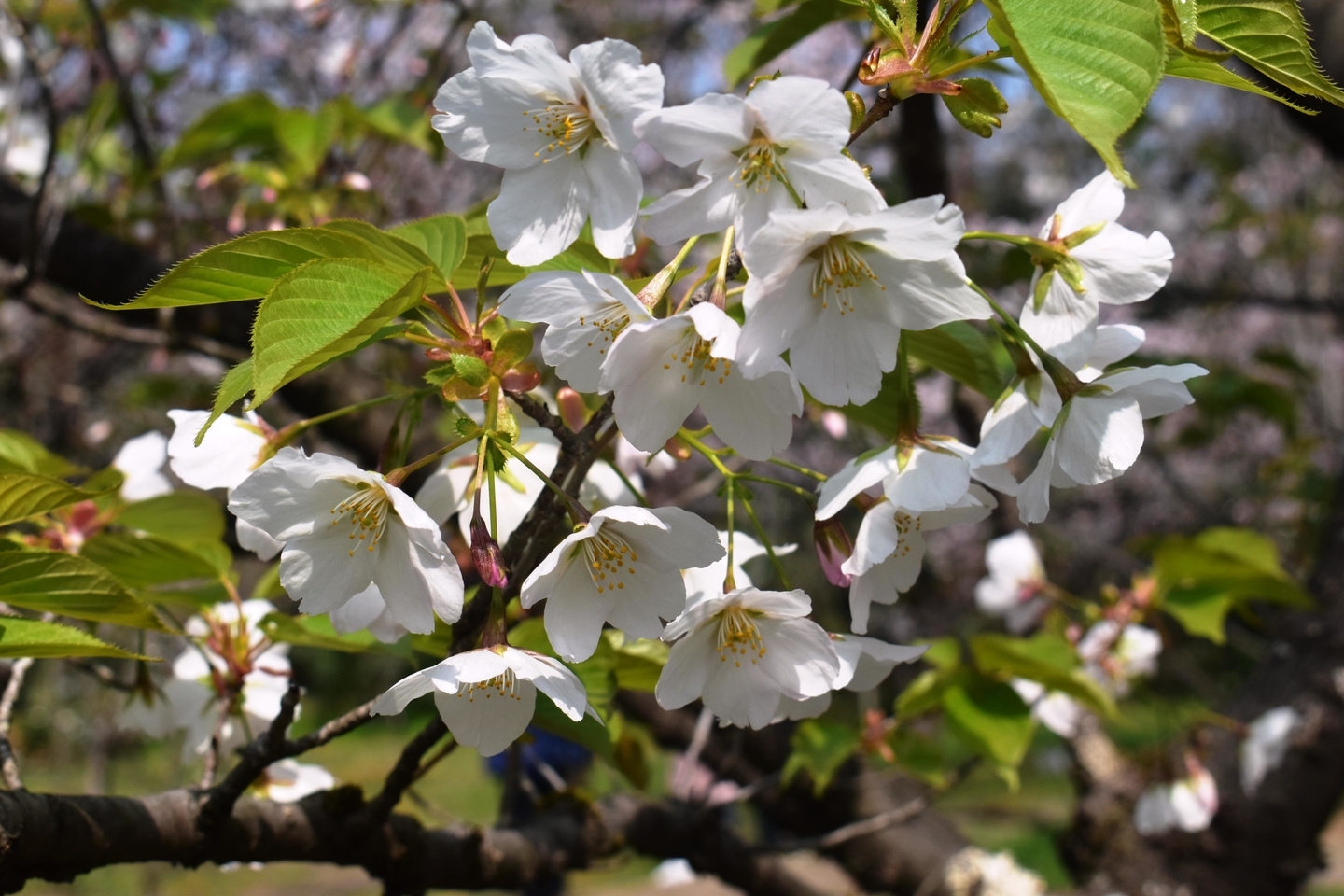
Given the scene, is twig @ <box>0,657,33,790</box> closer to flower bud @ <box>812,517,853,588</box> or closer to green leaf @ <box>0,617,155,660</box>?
green leaf @ <box>0,617,155,660</box>

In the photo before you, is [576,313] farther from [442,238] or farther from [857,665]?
[857,665]

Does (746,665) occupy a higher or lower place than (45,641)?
lower

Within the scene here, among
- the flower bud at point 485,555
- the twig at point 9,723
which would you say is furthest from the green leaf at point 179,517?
the flower bud at point 485,555

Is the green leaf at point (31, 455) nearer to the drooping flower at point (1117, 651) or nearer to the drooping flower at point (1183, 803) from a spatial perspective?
the drooping flower at point (1117, 651)

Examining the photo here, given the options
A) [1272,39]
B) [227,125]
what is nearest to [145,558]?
[1272,39]

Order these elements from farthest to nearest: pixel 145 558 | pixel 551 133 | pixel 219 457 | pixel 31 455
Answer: pixel 31 455 < pixel 145 558 < pixel 219 457 < pixel 551 133

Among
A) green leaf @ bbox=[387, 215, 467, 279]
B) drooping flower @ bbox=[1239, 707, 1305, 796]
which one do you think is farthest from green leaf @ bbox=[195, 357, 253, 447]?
drooping flower @ bbox=[1239, 707, 1305, 796]
